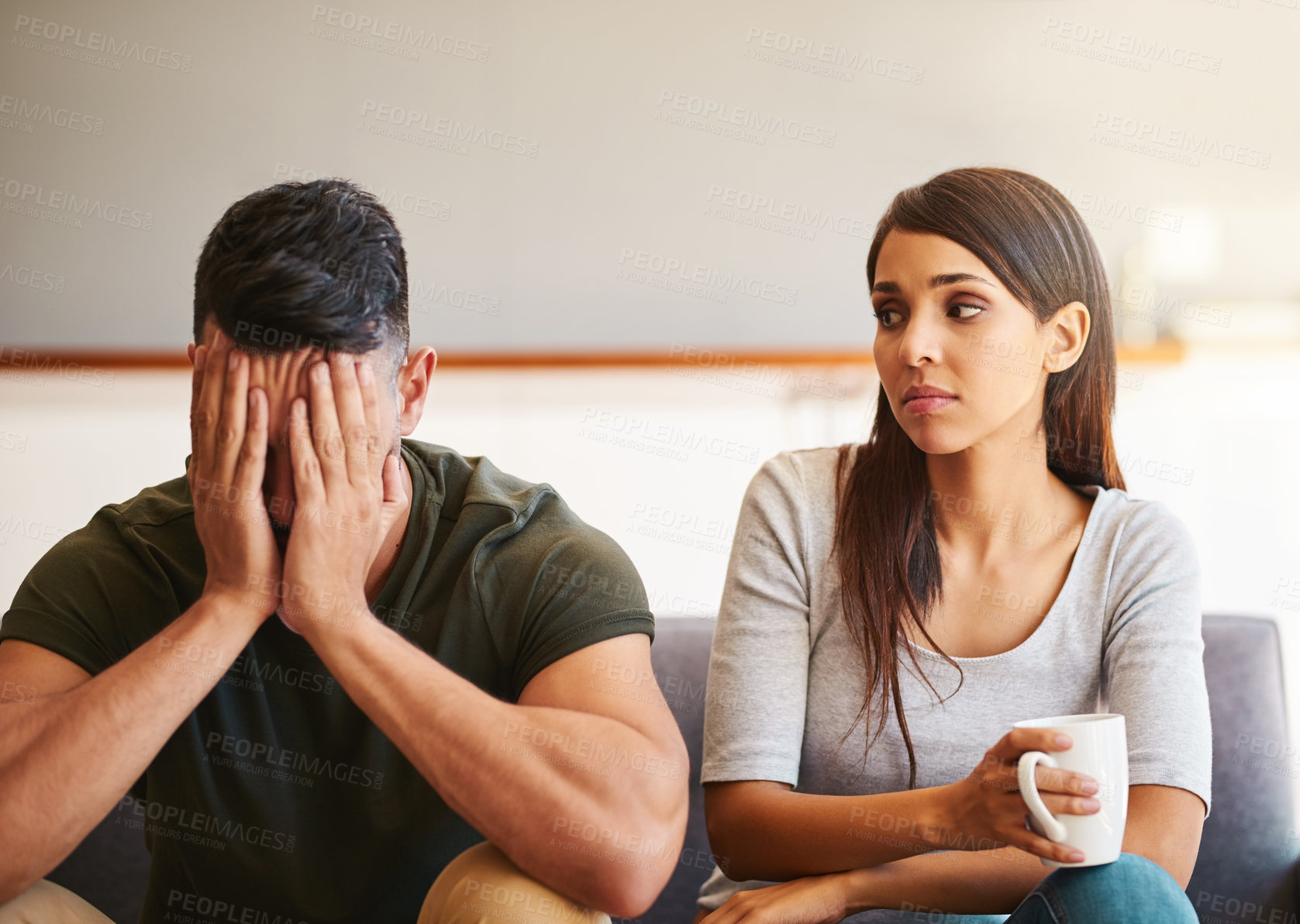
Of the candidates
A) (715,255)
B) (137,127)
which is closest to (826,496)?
(715,255)

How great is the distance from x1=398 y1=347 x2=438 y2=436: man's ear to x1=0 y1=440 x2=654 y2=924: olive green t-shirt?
11 centimetres

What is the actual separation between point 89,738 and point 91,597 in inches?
7.0

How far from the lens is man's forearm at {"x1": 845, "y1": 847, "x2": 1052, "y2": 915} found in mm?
1021

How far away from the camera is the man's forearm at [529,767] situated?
2.86ft

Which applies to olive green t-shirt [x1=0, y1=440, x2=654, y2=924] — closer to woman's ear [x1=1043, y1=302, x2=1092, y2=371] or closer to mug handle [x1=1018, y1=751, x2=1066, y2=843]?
mug handle [x1=1018, y1=751, x2=1066, y2=843]

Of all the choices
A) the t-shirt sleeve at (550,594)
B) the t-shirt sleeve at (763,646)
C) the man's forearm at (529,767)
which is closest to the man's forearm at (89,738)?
the man's forearm at (529,767)

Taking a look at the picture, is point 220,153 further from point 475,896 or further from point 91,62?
point 475,896

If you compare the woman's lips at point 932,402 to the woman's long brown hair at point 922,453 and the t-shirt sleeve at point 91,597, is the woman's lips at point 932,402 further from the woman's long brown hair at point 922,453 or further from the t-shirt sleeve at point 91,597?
the t-shirt sleeve at point 91,597

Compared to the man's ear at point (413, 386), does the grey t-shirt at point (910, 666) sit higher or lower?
lower

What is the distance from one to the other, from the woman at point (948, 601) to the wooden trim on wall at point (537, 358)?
5.12 feet

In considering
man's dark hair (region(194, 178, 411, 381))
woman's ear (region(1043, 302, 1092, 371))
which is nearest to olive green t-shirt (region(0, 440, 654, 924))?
man's dark hair (region(194, 178, 411, 381))

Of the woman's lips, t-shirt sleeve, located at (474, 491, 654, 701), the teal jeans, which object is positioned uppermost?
the woman's lips

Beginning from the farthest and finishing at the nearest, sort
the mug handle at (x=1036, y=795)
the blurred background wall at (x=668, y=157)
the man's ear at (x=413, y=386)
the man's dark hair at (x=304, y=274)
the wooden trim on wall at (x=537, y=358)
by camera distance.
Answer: the blurred background wall at (x=668, y=157) < the wooden trim on wall at (x=537, y=358) < the man's ear at (x=413, y=386) < the man's dark hair at (x=304, y=274) < the mug handle at (x=1036, y=795)

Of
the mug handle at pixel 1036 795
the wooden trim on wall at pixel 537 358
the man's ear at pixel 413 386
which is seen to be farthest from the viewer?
the wooden trim on wall at pixel 537 358
